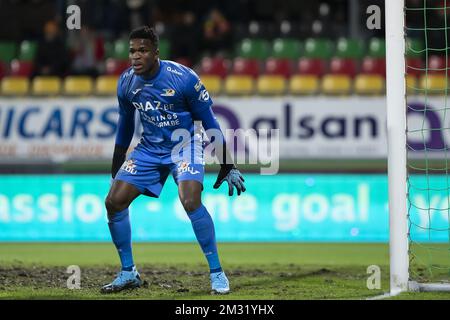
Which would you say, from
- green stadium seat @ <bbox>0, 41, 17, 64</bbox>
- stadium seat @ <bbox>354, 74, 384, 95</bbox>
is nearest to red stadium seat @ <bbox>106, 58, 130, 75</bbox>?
green stadium seat @ <bbox>0, 41, 17, 64</bbox>

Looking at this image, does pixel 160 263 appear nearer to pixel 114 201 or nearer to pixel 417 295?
pixel 114 201

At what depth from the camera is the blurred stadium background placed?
12.6m

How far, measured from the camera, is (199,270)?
361 inches

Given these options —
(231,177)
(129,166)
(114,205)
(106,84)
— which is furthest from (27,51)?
(231,177)

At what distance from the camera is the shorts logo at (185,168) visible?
296 inches

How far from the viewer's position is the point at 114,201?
25.0ft

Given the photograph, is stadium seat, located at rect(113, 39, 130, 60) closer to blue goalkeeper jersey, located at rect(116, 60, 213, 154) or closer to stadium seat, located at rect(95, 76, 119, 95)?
stadium seat, located at rect(95, 76, 119, 95)

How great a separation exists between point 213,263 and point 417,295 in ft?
5.39

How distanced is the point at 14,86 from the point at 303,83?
5310 mm

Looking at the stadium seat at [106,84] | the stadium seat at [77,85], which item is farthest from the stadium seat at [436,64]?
the stadium seat at [77,85]

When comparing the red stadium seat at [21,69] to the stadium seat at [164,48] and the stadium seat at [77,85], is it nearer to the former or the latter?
the stadium seat at [77,85]

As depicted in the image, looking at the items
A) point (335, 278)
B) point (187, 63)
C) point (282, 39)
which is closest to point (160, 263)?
point (335, 278)

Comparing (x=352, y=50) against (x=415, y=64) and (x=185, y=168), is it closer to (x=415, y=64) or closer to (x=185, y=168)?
(x=415, y=64)

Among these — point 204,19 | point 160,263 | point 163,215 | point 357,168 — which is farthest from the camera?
point 204,19
